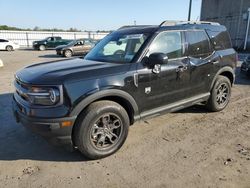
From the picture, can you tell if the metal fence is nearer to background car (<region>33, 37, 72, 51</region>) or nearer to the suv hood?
background car (<region>33, 37, 72, 51</region>)

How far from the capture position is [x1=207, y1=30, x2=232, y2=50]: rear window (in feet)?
16.9

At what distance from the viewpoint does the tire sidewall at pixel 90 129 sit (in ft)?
11.4

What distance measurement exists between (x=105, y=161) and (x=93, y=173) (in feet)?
1.16

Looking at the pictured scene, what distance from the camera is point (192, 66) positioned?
464 centimetres

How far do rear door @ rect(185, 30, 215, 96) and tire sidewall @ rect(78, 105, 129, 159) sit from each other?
1662 mm

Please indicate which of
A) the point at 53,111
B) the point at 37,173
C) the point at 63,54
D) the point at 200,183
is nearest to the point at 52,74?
the point at 53,111

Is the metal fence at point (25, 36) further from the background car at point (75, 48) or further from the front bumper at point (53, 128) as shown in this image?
the front bumper at point (53, 128)

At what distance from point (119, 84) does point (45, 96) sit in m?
1.05

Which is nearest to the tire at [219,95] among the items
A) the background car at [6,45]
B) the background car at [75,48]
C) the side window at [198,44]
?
the side window at [198,44]

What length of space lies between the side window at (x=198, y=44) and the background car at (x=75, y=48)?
646 inches

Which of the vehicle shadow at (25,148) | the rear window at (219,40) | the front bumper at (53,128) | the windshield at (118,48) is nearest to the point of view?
the front bumper at (53,128)

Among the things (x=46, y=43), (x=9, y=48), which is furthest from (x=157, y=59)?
(x=9, y=48)

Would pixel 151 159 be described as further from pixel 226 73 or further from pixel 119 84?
pixel 226 73

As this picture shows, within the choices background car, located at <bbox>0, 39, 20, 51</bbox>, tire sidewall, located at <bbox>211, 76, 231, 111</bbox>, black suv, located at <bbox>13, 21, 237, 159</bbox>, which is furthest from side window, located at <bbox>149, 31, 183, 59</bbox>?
background car, located at <bbox>0, 39, 20, 51</bbox>
